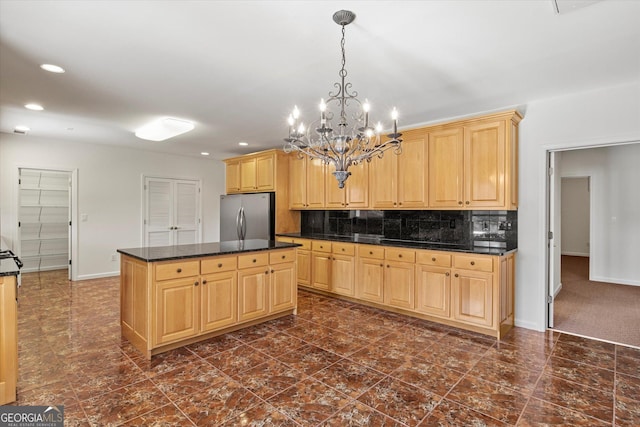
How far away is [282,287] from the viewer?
3828 mm

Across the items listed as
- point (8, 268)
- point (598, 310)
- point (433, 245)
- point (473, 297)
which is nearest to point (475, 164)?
point (433, 245)

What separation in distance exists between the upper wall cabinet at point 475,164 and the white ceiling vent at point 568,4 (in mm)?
1603

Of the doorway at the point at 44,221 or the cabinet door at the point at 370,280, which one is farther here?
the doorway at the point at 44,221

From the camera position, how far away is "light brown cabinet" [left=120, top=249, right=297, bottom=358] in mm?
2832

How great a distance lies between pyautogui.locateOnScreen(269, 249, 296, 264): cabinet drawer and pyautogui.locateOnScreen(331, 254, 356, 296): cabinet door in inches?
36.3

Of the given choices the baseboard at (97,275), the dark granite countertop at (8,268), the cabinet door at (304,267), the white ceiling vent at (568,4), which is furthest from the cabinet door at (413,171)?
the baseboard at (97,275)

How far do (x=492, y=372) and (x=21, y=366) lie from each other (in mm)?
3756

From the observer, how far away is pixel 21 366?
264 centimetres

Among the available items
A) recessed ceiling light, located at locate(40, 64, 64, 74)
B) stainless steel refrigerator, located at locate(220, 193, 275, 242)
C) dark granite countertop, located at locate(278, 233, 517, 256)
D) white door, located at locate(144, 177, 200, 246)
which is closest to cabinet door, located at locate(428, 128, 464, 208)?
dark granite countertop, located at locate(278, 233, 517, 256)

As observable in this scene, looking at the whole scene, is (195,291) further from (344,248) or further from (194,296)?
(344,248)

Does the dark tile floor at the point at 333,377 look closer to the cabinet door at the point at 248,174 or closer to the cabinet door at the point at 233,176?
the cabinet door at the point at 248,174

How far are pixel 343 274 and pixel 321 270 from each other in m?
0.41

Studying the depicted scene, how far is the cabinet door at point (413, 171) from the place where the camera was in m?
4.09

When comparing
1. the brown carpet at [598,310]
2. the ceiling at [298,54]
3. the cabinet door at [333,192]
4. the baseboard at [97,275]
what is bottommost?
the brown carpet at [598,310]
